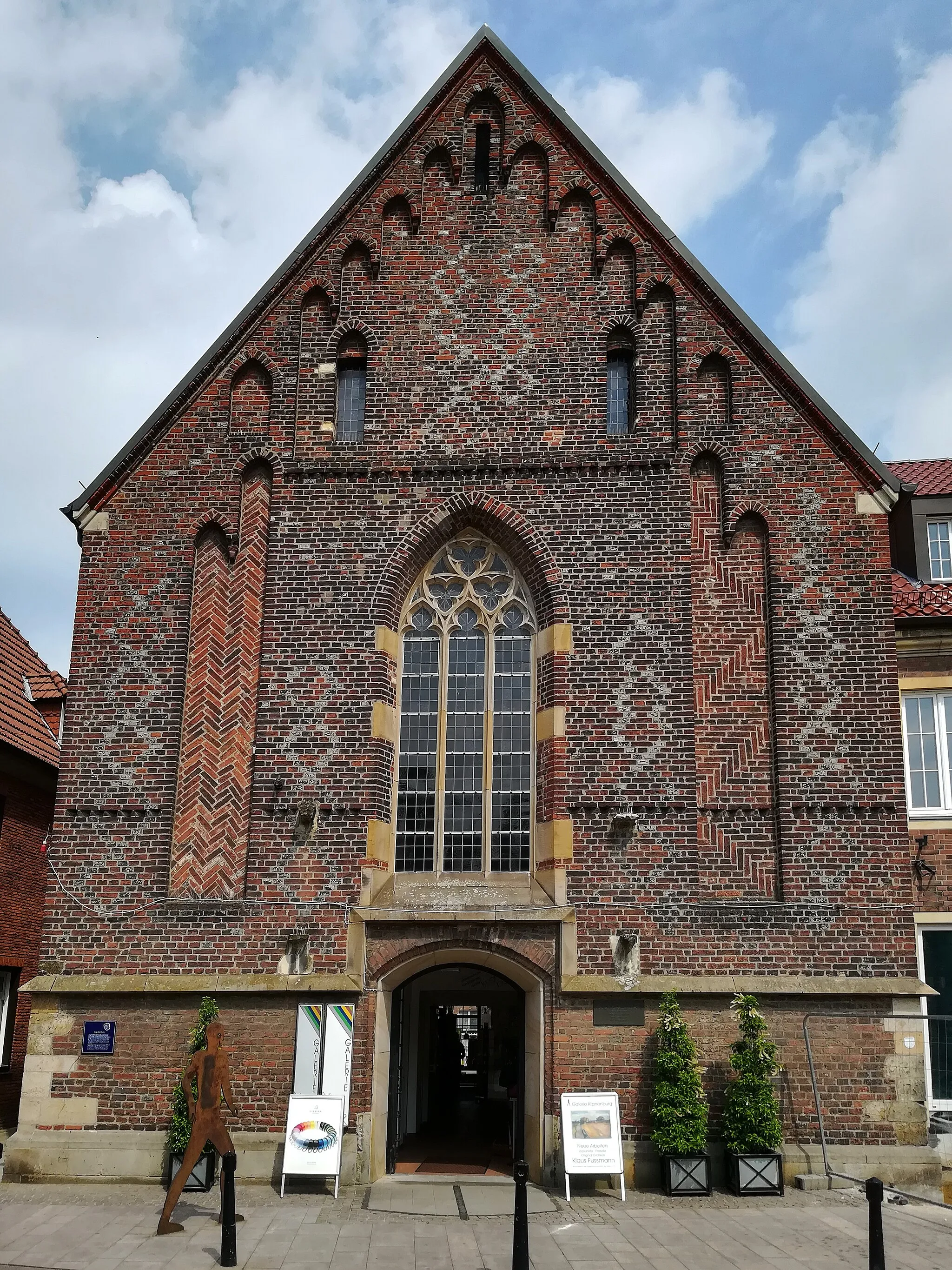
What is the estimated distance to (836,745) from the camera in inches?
567

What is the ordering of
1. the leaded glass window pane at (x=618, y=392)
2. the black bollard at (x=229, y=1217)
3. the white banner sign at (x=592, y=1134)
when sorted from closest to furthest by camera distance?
the black bollard at (x=229, y=1217) < the white banner sign at (x=592, y=1134) < the leaded glass window pane at (x=618, y=392)

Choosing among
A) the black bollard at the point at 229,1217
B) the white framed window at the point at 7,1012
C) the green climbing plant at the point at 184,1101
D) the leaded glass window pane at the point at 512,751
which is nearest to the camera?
the black bollard at the point at 229,1217

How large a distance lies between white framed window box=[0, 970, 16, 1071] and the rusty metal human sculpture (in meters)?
6.86

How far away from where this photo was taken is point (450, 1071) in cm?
2412

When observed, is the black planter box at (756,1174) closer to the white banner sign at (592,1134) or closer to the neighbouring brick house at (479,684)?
the neighbouring brick house at (479,684)

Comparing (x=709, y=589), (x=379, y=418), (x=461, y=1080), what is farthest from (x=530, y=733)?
(x=461, y=1080)

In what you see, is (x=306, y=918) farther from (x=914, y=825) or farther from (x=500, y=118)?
(x=500, y=118)

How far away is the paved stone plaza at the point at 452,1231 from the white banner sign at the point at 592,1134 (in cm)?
39

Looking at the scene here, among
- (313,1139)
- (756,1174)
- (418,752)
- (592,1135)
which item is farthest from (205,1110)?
(756,1174)

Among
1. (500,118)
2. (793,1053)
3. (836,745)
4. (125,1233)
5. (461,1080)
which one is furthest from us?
(461,1080)

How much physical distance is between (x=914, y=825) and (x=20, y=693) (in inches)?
558

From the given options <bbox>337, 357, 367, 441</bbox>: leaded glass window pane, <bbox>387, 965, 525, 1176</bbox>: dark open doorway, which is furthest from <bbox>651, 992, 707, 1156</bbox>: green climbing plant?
<bbox>337, 357, 367, 441</bbox>: leaded glass window pane

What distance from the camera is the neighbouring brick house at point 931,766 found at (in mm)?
15398

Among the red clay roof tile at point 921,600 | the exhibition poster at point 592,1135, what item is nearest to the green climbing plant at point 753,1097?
the exhibition poster at point 592,1135
